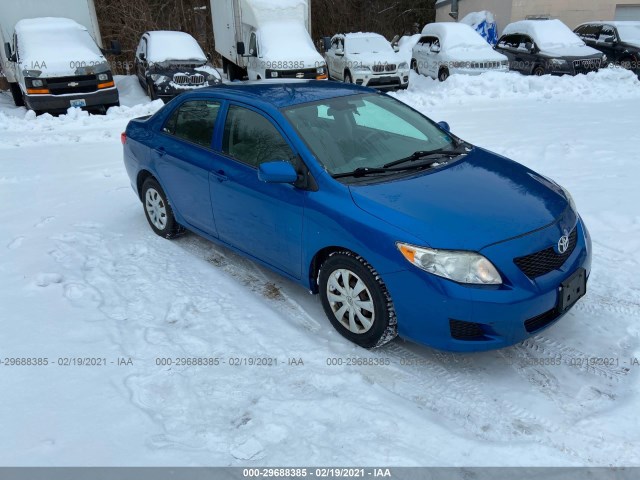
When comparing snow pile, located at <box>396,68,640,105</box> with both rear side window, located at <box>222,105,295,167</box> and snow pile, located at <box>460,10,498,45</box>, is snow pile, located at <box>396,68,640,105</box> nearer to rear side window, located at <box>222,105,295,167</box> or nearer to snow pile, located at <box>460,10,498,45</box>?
rear side window, located at <box>222,105,295,167</box>

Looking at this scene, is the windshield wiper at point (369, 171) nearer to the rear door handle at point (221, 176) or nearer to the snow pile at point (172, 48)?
the rear door handle at point (221, 176)

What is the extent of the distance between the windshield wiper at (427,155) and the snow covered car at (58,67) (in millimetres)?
9440

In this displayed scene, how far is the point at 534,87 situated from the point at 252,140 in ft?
33.5

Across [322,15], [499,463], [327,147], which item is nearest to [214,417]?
[499,463]

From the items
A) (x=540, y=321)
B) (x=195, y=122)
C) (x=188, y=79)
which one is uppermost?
(x=188, y=79)

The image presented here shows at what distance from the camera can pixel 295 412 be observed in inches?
116

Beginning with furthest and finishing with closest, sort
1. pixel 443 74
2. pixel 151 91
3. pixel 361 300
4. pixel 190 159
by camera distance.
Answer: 1. pixel 443 74
2. pixel 151 91
3. pixel 190 159
4. pixel 361 300

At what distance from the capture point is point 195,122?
4723mm

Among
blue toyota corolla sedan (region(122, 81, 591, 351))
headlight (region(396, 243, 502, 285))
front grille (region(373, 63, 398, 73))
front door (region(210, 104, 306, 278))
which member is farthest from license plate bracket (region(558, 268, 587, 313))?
front grille (region(373, 63, 398, 73))

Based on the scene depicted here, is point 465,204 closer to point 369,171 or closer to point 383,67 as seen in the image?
point 369,171

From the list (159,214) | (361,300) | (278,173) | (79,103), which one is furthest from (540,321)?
(79,103)

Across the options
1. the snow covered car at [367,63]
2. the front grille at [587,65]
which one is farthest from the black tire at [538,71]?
the snow covered car at [367,63]

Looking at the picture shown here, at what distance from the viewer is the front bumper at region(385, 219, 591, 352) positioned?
2939 millimetres

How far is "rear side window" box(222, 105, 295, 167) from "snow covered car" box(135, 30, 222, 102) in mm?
7804
